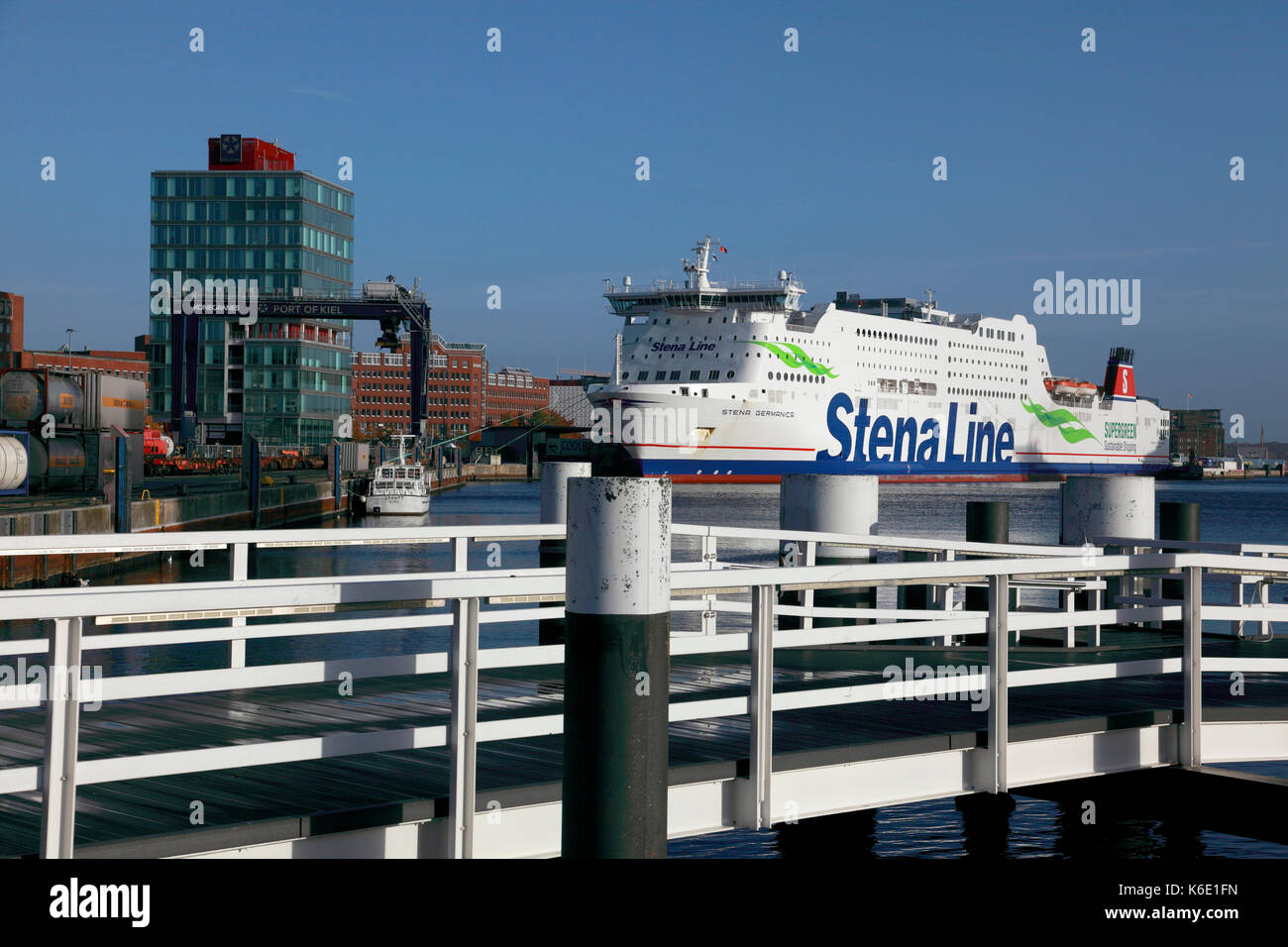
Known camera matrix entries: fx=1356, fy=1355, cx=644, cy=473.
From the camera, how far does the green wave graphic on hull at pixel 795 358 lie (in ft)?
256

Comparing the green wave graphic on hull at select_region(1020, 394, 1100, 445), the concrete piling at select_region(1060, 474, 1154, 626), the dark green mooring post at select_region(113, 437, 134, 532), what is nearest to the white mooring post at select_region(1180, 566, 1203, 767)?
the concrete piling at select_region(1060, 474, 1154, 626)

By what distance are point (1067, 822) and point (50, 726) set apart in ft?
33.3

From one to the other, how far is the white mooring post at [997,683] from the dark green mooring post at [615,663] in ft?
8.30

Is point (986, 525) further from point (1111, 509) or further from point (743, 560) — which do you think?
point (743, 560)

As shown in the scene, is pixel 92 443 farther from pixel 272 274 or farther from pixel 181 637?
pixel 272 274

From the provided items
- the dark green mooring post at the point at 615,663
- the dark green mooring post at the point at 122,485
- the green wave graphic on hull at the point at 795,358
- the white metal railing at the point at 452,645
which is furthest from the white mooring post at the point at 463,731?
the green wave graphic on hull at the point at 795,358

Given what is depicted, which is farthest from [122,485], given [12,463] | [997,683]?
[997,683]

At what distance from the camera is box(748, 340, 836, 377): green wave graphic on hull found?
Answer: 78125 mm

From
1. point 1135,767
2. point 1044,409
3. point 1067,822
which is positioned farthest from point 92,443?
point 1044,409

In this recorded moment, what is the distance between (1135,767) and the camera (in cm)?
703

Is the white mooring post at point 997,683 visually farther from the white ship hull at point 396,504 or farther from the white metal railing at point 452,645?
the white ship hull at point 396,504

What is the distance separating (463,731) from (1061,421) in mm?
106740

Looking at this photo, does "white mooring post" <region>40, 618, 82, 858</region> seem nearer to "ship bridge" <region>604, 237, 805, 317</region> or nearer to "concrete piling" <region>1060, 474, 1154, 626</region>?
"concrete piling" <region>1060, 474, 1154, 626</region>

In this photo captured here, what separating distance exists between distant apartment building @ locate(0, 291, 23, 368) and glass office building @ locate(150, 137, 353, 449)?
2380 centimetres
